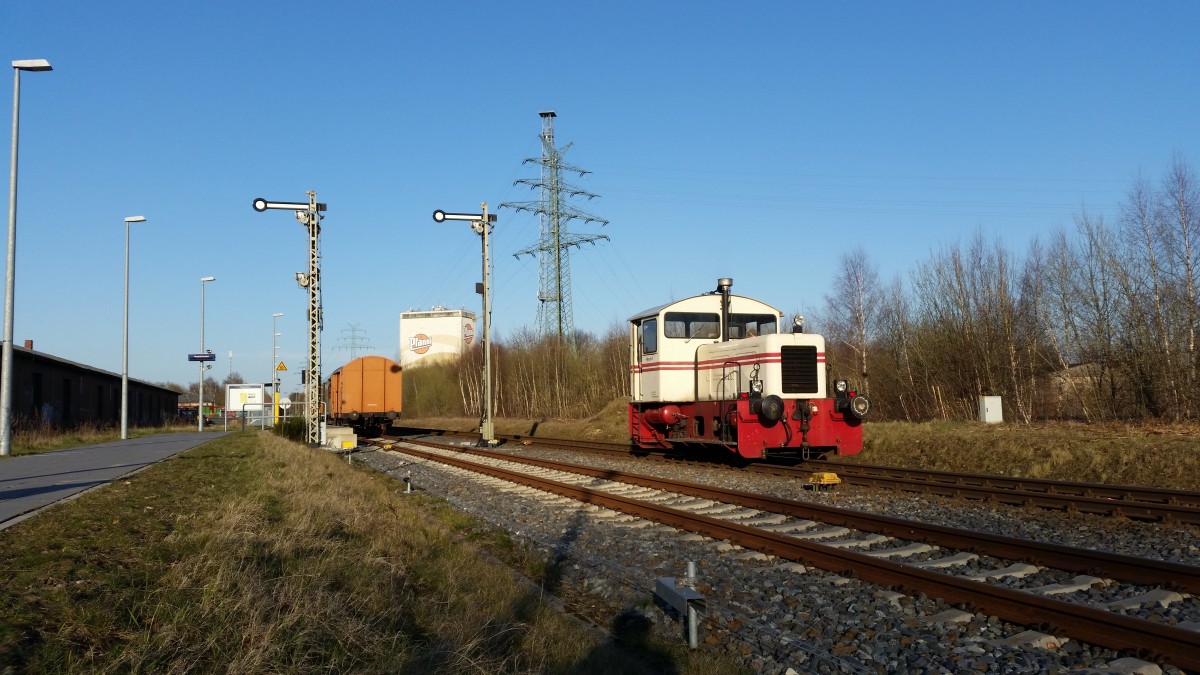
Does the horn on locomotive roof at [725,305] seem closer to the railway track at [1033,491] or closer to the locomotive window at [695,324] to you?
the locomotive window at [695,324]

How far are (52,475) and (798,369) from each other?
1348 centimetres

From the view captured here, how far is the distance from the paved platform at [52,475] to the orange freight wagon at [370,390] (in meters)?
12.9

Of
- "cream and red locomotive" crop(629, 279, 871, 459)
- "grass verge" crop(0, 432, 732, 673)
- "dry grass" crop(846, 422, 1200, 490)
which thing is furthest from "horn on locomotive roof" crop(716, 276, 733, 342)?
"grass verge" crop(0, 432, 732, 673)

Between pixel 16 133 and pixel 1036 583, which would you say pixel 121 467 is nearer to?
pixel 16 133

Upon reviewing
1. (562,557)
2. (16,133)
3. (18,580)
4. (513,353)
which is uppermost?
(16,133)

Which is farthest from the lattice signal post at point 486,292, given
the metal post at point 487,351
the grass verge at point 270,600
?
the grass verge at point 270,600

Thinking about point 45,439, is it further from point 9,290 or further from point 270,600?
point 270,600

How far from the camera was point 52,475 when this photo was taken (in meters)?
14.1

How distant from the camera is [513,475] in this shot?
1588 cm

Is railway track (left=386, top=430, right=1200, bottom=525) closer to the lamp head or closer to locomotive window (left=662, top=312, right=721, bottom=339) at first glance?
locomotive window (left=662, top=312, right=721, bottom=339)

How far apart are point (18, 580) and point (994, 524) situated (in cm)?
953

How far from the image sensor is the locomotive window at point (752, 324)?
1755 cm

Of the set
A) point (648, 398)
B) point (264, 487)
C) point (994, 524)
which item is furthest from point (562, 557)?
point (648, 398)

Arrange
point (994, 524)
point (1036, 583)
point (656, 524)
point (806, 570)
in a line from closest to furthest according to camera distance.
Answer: point (1036, 583) → point (806, 570) → point (994, 524) → point (656, 524)
